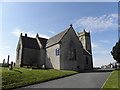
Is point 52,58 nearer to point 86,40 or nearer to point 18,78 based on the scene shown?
point 18,78

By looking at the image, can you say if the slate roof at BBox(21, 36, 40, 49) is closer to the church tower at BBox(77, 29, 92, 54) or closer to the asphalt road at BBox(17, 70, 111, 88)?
the church tower at BBox(77, 29, 92, 54)

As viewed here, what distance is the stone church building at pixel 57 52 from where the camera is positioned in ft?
96.7

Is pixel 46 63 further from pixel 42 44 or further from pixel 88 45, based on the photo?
pixel 88 45

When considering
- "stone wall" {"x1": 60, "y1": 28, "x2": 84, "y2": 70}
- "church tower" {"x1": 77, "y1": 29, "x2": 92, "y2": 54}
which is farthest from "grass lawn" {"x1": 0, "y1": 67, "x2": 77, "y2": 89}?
"church tower" {"x1": 77, "y1": 29, "x2": 92, "y2": 54}

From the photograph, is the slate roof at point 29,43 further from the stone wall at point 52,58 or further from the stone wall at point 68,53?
the stone wall at point 68,53

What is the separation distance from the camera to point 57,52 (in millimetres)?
29641

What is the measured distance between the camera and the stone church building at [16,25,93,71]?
29.5m

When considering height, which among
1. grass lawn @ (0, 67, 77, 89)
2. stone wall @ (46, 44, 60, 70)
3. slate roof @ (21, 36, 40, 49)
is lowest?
grass lawn @ (0, 67, 77, 89)

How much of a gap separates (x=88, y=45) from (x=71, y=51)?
1908cm

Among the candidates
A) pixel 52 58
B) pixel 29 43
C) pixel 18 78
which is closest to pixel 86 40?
pixel 52 58

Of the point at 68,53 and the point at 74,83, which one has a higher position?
the point at 68,53

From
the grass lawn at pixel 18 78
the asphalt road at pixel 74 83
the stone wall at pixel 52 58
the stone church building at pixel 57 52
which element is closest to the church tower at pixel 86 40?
the stone church building at pixel 57 52

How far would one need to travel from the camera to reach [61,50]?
29203 mm

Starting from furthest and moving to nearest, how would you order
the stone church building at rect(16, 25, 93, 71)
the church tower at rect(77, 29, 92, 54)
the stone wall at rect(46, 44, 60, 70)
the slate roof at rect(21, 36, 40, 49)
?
the church tower at rect(77, 29, 92, 54) → the slate roof at rect(21, 36, 40, 49) → the stone church building at rect(16, 25, 93, 71) → the stone wall at rect(46, 44, 60, 70)
